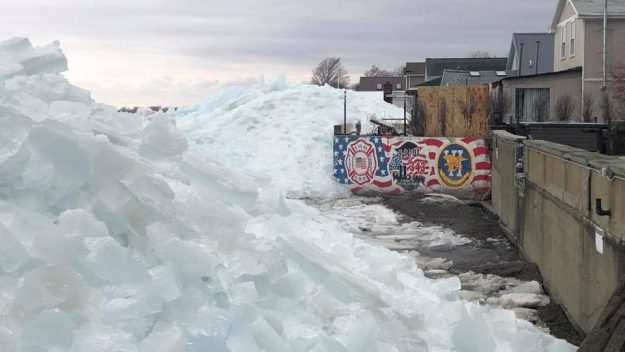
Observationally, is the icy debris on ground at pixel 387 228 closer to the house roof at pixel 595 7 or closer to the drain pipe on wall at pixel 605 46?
the drain pipe on wall at pixel 605 46

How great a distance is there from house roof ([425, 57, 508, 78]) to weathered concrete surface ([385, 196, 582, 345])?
111 feet

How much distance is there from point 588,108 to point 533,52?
15048 millimetres

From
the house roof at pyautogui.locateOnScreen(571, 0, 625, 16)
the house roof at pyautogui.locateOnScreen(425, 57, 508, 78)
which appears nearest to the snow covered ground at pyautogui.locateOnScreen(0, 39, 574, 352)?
the house roof at pyautogui.locateOnScreen(571, 0, 625, 16)

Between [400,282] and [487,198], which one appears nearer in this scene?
[400,282]

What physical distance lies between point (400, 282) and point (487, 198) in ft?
42.6

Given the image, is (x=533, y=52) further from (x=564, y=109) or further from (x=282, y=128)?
(x=282, y=128)

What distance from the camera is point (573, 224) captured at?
7637 millimetres

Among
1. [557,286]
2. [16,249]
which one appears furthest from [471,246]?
[16,249]

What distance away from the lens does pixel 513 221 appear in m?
12.7

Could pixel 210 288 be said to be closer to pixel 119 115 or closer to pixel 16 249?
pixel 16 249

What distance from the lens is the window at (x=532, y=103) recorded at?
2466 centimetres

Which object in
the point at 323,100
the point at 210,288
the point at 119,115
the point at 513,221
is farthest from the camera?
the point at 323,100

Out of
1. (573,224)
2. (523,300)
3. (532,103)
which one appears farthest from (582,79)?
(573,224)

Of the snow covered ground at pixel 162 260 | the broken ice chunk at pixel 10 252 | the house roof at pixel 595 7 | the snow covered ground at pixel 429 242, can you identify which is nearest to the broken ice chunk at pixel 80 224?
the snow covered ground at pixel 162 260
